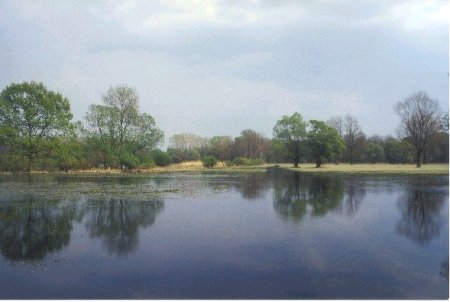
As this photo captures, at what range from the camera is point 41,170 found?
50.9 meters

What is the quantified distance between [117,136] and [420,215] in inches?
1913

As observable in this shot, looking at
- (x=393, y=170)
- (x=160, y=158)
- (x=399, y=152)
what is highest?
(x=399, y=152)

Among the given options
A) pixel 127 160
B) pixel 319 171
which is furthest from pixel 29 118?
pixel 319 171

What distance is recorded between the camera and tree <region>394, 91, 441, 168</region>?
5406 cm

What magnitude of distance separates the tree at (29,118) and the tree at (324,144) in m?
37.6

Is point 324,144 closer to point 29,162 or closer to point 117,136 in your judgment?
point 117,136

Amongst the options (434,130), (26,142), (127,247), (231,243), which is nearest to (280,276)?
(231,243)

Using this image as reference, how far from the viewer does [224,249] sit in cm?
1129

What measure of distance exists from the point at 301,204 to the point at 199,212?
17.2 ft

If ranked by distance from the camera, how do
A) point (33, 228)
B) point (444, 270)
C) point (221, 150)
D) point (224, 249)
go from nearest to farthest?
1. point (444, 270)
2. point (224, 249)
3. point (33, 228)
4. point (221, 150)

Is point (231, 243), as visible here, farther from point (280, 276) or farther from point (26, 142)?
point (26, 142)

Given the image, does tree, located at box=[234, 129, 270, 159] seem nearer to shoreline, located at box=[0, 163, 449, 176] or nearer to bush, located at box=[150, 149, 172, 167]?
shoreline, located at box=[0, 163, 449, 176]

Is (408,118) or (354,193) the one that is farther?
(408,118)

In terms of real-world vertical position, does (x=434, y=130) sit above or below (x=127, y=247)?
above
